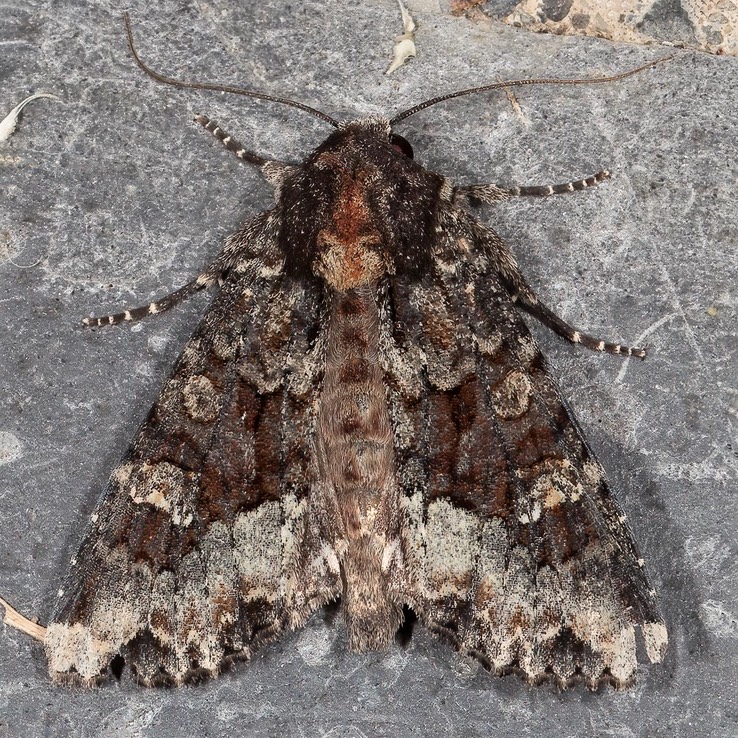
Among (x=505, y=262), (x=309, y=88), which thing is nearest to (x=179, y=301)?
(x=309, y=88)

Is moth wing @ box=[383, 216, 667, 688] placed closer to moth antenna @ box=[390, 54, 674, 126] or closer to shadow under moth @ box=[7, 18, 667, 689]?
shadow under moth @ box=[7, 18, 667, 689]

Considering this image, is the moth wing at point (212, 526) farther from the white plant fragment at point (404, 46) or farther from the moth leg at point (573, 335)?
the white plant fragment at point (404, 46)

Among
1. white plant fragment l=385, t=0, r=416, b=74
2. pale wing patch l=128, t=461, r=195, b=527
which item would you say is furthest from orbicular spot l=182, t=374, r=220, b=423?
white plant fragment l=385, t=0, r=416, b=74

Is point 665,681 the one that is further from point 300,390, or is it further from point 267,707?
point 300,390


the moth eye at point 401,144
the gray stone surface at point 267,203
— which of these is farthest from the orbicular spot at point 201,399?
the moth eye at point 401,144

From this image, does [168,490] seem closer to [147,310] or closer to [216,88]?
[147,310]

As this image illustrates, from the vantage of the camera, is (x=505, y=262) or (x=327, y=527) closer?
(x=327, y=527)
